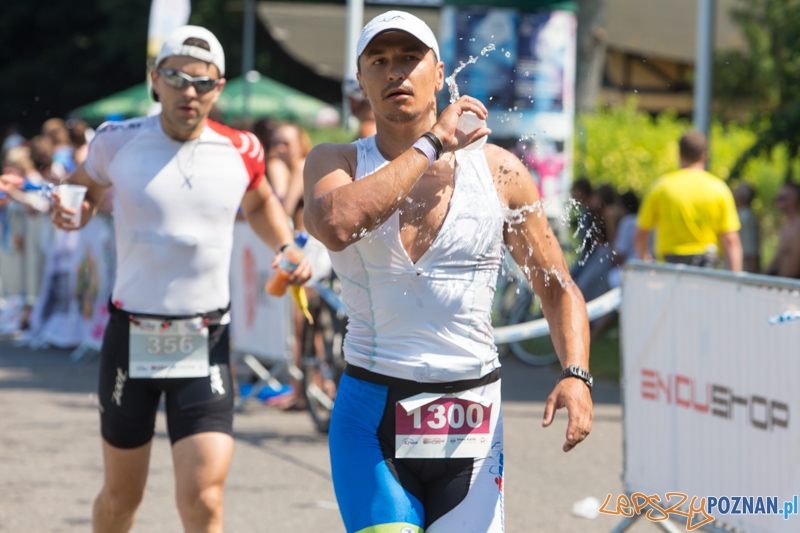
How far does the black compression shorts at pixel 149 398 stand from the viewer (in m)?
4.65

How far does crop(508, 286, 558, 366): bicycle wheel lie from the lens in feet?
40.5

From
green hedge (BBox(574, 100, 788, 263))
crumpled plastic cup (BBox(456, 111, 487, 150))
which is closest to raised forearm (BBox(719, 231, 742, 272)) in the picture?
crumpled plastic cup (BBox(456, 111, 487, 150))

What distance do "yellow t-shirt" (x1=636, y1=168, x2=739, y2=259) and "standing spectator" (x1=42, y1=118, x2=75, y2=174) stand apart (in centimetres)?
766

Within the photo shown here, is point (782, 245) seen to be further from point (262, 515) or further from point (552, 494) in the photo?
point (262, 515)

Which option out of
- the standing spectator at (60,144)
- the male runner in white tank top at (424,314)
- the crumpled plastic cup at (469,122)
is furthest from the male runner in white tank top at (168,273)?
the standing spectator at (60,144)

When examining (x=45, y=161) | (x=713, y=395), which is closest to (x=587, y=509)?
(x=713, y=395)

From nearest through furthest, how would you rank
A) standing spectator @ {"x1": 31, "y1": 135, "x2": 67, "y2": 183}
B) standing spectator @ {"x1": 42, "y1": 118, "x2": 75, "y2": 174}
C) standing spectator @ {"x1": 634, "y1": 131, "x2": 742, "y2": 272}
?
standing spectator @ {"x1": 634, "y1": 131, "x2": 742, "y2": 272}, standing spectator @ {"x1": 31, "y1": 135, "x2": 67, "y2": 183}, standing spectator @ {"x1": 42, "y1": 118, "x2": 75, "y2": 174}

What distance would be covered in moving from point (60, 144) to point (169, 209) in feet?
37.5

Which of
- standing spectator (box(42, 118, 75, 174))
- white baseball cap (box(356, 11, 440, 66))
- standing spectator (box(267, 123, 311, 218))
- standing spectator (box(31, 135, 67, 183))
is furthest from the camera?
standing spectator (box(42, 118, 75, 174))

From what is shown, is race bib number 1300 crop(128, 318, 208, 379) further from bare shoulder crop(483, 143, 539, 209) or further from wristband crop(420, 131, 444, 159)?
wristband crop(420, 131, 444, 159)

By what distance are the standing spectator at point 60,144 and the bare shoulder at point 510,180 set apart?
465 inches

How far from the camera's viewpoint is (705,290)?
5.28 metres

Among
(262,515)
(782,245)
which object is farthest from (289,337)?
(782,245)

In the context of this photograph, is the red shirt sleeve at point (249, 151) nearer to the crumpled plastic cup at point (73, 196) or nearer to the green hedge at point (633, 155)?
the crumpled plastic cup at point (73, 196)
